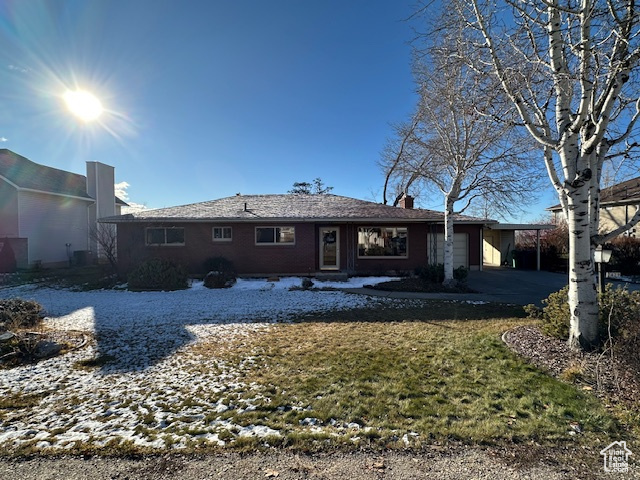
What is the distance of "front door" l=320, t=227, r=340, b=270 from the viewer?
1388 centimetres

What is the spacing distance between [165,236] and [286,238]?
5.42m

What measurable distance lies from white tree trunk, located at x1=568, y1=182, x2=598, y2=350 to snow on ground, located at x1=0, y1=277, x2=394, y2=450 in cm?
462

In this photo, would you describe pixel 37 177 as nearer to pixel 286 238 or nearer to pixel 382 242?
pixel 286 238

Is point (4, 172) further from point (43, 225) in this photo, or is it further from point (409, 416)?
point (409, 416)

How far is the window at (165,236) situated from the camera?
1353 centimetres

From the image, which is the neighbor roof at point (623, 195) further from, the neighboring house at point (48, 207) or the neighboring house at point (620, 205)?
the neighboring house at point (48, 207)

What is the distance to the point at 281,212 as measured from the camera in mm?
13719

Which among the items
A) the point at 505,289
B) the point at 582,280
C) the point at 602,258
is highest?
the point at 602,258

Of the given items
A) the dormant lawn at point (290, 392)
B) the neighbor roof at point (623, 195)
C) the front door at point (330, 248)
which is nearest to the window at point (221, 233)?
the front door at point (330, 248)

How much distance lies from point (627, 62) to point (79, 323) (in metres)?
10.9

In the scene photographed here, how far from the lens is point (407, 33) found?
5840 millimetres

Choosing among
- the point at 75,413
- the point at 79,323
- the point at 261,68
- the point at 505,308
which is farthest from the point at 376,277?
the point at 75,413

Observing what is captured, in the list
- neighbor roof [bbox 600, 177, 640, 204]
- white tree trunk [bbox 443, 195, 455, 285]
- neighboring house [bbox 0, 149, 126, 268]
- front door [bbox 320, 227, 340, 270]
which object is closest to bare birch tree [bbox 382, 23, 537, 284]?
white tree trunk [bbox 443, 195, 455, 285]

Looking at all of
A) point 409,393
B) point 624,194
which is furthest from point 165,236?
point 624,194
